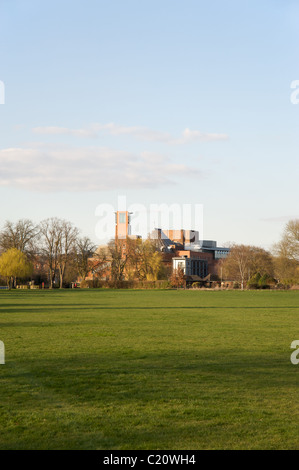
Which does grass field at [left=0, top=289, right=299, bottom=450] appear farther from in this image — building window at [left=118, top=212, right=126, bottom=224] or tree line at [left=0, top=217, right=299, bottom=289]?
building window at [left=118, top=212, right=126, bottom=224]

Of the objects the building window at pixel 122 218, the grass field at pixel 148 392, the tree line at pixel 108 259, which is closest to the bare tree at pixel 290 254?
the tree line at pixel 108 259

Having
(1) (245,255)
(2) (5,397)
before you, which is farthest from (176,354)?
(1) (245,255)

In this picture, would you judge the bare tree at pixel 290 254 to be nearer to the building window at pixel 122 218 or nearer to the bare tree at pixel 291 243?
the bare tree at pixel 291 243

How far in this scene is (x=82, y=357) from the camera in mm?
14406

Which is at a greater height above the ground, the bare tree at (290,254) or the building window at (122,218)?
the building window at (122,218)

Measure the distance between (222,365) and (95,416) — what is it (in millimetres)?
5264

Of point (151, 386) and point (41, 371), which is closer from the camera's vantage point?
point (151, 386)

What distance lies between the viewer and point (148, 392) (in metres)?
10.1

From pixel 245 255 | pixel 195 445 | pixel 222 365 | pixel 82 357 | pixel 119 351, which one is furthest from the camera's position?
pixel 245 255

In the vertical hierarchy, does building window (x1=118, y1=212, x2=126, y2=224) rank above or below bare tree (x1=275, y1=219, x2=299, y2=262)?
above

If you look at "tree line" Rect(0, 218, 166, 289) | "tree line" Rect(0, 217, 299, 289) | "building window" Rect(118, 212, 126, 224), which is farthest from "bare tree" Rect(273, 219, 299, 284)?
"building window" Rect(118, 212, 126, 224)

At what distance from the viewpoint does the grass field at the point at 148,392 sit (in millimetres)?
7367

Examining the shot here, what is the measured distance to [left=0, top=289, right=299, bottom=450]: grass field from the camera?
7.37m
